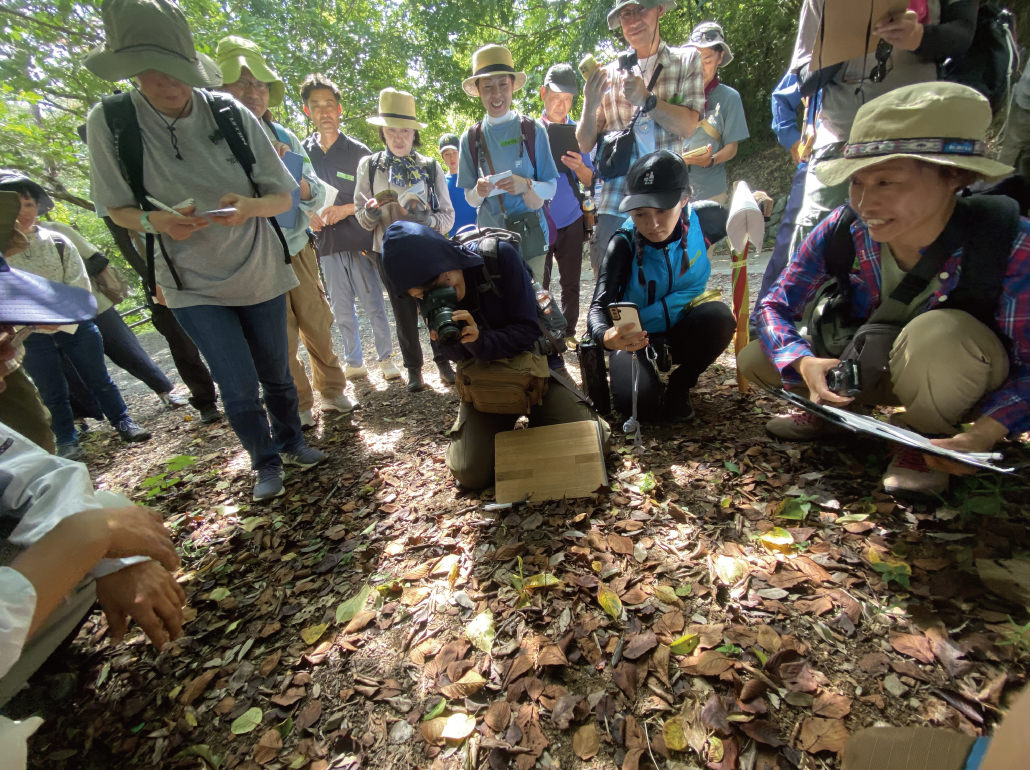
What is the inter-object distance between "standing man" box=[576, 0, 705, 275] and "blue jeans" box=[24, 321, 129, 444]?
4993 millimetres

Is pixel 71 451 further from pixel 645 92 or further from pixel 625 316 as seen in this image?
pixel 645 92

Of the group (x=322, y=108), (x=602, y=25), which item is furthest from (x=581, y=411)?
(x=602, y=25)

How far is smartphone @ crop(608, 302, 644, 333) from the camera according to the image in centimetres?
269

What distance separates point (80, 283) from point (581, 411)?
438cm

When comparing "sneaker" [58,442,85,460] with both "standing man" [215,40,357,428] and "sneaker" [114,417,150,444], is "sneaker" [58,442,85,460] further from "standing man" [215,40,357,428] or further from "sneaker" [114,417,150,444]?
"standing man" [215,40,357,428]

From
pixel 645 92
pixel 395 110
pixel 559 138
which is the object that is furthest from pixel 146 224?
pixel 559 138

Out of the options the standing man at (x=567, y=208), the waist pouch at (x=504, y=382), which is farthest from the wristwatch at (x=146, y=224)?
the standing man at (x=567, y=208)

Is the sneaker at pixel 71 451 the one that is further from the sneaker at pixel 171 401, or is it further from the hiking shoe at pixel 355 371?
the hiking shoe at pixel 355 371

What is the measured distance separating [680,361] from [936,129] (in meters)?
1.68

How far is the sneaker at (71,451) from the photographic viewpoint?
4.23m

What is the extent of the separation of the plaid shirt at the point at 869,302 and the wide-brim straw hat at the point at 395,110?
3.31m

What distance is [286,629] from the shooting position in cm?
207

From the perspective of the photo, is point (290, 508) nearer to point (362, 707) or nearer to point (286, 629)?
point (286, 629)

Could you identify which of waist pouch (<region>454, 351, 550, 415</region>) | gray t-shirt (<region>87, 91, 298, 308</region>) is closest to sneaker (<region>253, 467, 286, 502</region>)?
A: gray t-shirt (<region>87, 91, 298, 308</region>)
